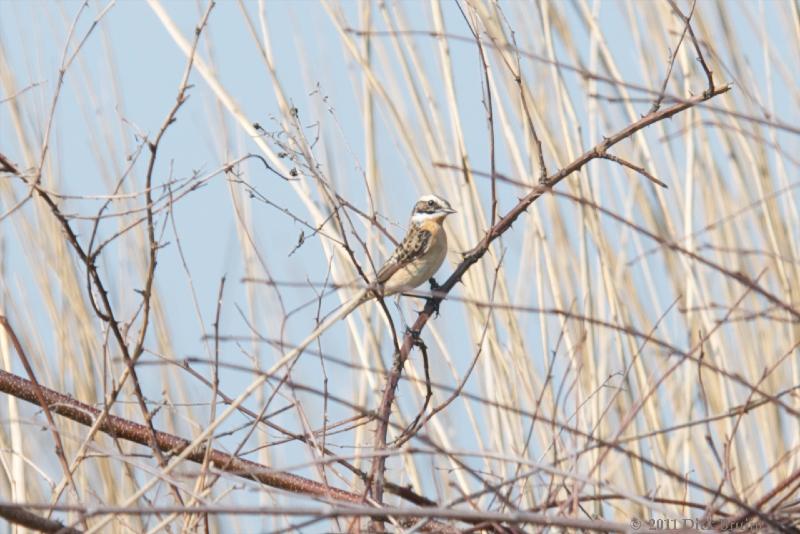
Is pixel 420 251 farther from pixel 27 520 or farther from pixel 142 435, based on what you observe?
pixel 27 520

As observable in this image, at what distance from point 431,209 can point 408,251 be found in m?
0.25

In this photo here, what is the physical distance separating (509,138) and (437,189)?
274mm

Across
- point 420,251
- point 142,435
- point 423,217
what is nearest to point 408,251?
point 420,251

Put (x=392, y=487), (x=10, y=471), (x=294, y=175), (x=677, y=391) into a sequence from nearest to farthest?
Answer: (x=392, y=487)
(x=294, y=175)
(x=10, y=471)
(x=677, y=391)

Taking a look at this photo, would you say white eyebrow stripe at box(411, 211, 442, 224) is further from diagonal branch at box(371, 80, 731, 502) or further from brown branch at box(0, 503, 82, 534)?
brown branch at box(0, 503, 82, 534)

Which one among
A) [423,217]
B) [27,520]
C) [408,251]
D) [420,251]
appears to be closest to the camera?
[27,520]

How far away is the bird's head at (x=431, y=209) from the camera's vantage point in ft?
11.5

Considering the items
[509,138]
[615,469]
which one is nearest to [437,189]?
[509,138]

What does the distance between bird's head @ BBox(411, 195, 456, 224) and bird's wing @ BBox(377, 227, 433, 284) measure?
7 centimetres

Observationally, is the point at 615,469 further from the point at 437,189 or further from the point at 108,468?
the point at 108,468

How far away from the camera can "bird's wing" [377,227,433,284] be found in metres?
3.61

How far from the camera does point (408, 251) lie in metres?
3.76

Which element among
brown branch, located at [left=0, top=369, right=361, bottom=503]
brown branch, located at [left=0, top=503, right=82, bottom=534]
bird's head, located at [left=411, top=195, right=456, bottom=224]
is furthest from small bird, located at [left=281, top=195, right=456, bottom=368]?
brown branch, located at [left=0, top=503, right=82, bottom=534]

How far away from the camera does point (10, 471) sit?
2547 mm
